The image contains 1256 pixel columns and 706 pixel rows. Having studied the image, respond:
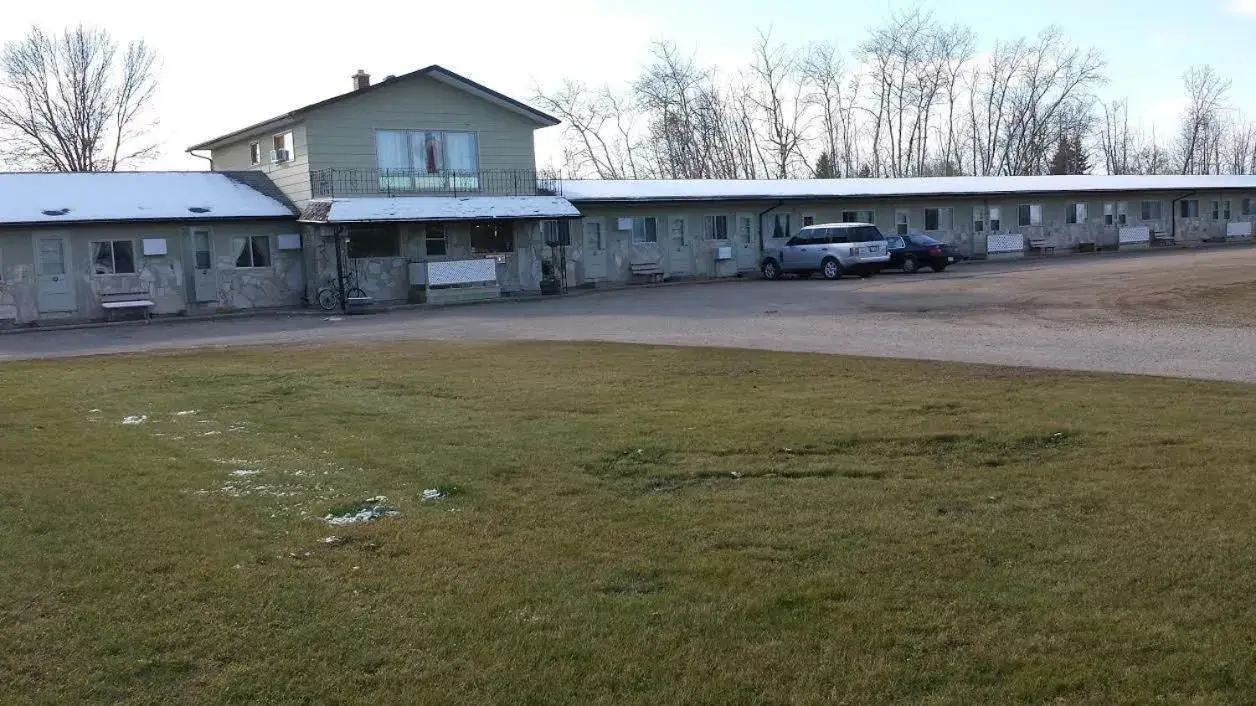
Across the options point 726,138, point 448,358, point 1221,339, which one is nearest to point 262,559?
point 448,358

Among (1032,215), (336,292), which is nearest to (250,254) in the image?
(336,292)

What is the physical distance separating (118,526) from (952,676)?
15.5 ft

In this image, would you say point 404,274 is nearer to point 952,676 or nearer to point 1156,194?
point 952,676

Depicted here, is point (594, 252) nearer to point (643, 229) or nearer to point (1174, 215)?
point (643, 229)

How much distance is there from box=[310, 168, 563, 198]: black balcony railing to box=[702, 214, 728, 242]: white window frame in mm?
5966

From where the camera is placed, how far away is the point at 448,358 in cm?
1594

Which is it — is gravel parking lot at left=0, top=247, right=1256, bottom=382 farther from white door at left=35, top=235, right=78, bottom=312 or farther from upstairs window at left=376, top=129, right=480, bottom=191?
upstairs window at left=376, top=129, right=480, bottom=191

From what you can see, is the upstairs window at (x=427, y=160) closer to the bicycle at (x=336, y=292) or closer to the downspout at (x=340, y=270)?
the downspout at (x=340, y=270)

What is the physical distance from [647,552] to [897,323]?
49.1 feet

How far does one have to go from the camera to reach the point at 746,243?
3906cm

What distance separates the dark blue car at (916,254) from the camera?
3650cm

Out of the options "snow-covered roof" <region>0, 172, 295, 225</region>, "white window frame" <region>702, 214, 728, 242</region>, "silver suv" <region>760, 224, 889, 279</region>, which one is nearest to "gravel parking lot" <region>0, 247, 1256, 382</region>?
"silver suv" <region>760, 224, 889, 279</region>

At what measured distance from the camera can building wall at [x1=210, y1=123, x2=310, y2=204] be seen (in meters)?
30.8

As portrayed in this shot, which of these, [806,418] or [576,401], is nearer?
[806,418]
